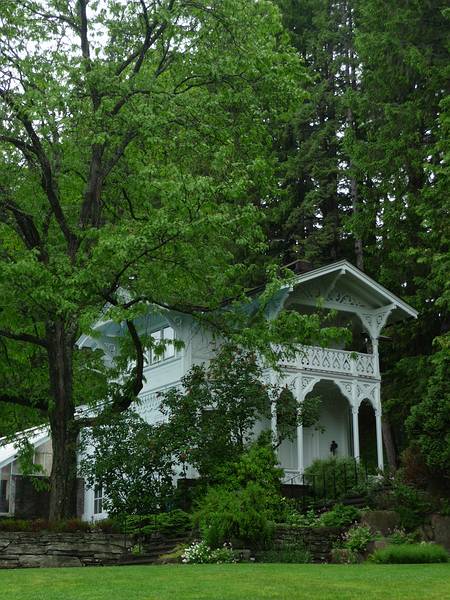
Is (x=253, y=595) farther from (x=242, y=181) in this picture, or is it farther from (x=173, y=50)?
(x=173, y=50)

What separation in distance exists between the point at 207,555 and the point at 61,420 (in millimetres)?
5277

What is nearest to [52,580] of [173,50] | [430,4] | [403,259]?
[173,50]

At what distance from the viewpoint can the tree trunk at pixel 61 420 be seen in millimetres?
18453

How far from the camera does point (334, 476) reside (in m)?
23.2

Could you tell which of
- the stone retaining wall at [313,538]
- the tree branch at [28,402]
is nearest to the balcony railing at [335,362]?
the tree branch at [28,402]

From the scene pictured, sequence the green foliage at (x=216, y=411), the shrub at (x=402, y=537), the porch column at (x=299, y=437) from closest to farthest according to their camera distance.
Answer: the shrub at (x=402, y=537)
the green foliage at (x=216, y=411)
the porch column at (x=299, y=437)

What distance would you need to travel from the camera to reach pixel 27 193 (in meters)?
20.3

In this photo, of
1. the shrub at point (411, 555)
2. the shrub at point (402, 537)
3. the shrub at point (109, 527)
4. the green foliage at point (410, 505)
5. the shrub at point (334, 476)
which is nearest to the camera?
the shrub at point (411, 555)

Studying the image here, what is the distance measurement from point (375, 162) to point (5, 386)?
1421 cm

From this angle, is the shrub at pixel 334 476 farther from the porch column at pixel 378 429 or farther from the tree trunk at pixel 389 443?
the tree trunk at pixel 389 443

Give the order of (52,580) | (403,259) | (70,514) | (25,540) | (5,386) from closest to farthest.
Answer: (52,580), (25,540), (70,514), (5,386), (403,259)

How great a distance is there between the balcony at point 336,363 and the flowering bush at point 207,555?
34.3 ft

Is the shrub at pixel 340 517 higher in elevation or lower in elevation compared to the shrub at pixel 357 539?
higher

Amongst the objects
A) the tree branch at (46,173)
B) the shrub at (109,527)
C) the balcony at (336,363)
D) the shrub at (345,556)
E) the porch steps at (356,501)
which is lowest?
the shrub at (345,556)
